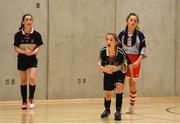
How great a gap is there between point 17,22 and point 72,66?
5.80 ft

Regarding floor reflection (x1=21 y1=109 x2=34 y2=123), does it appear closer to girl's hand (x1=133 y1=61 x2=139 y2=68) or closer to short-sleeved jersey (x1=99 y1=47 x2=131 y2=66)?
short-sleeved jersey (x1=99 y1=47 x2=131 y2=66)

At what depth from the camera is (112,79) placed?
9.00 m

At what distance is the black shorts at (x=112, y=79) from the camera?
8.95m

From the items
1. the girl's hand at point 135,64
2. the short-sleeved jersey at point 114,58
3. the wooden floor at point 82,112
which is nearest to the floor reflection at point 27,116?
the wooden floor at point 82,112

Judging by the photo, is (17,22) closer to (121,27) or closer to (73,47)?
(73,47)

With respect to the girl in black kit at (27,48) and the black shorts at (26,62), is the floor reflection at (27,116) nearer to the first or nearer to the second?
the girl in black kit at (27,48)

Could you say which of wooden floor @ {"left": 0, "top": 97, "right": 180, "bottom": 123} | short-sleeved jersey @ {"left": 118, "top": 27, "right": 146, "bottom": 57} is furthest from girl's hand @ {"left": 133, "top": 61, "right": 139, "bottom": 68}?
wooden floor @ {"left": 0, "top": 97, "right": 180, "bottom": 123}

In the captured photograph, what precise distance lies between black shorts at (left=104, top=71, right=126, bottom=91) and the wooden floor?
0.58 metres

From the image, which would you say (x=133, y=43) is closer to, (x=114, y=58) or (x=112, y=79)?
(x=114, y=58)

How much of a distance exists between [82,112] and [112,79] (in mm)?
1398

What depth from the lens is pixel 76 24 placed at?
Answer: 12625 millimetres

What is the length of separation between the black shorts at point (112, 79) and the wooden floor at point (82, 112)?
1.91ft

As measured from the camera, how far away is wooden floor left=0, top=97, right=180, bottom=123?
350 inches

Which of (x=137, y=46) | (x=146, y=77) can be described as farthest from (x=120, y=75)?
(x=146, y=77)
